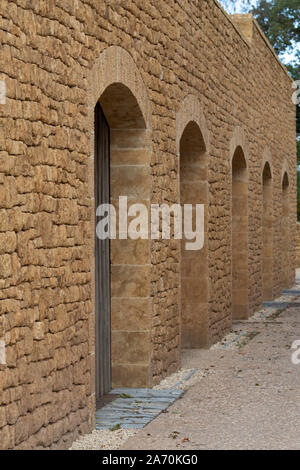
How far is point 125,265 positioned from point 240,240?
5.48m

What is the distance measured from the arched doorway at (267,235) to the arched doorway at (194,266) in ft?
19.1

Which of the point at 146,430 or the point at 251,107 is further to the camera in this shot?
the point at 251,107

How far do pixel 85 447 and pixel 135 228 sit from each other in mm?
2273

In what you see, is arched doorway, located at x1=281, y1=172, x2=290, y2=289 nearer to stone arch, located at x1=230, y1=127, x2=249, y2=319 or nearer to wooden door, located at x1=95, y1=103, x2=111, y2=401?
stone arch, located at x1=230, y1=127, x2=249, y2=319

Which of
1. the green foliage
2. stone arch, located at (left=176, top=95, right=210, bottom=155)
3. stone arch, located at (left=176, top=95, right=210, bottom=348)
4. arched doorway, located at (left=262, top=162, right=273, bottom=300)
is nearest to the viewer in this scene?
stone arch, located at (left=176, top=95, right=210, bottom=155)

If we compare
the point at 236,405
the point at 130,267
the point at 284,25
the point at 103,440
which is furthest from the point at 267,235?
the point at 284,25

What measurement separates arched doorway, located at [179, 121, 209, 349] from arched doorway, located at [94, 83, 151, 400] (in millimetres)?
2394

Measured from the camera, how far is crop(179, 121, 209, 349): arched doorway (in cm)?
905

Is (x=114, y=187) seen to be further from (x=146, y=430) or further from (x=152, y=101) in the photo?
(x=146, y=430)

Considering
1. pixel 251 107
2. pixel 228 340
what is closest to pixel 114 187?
pixel 228 340

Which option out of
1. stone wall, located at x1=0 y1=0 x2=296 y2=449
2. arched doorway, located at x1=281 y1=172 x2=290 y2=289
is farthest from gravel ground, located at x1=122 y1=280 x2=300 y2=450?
arched doorway, located at x1=281 y1=172 x2=290 y2=289

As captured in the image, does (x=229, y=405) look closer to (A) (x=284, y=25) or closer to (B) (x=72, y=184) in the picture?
(B) (x=72, y=184)

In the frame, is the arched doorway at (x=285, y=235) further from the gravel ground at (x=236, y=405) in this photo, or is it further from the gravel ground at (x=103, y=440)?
the gravel ground at (x=103, y=440)

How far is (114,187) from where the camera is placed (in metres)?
6.68
